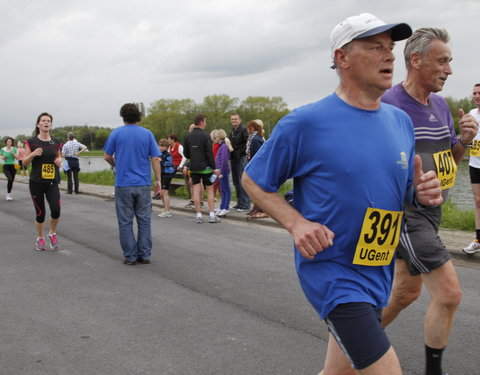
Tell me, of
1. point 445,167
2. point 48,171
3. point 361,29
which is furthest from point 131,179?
point 361,29

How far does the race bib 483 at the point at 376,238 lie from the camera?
218 cm

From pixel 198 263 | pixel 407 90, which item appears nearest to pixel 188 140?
pixel 198 263

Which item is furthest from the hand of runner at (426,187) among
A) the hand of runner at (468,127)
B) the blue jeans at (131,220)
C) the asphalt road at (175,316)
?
the blue jeans at (131,220)

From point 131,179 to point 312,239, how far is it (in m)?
5.21

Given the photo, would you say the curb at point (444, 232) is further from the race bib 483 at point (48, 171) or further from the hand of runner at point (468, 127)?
the race bib 483 at point (48, 171)

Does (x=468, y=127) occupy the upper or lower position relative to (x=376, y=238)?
upper

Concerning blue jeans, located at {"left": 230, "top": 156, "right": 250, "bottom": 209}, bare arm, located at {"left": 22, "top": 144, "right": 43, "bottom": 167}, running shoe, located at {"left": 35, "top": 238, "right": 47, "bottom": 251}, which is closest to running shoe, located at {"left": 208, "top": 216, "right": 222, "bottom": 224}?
blue jeans, located at {"left": 230, "top": 156, "right": 250, "bottom": 209}

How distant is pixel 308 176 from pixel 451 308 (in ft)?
4.48

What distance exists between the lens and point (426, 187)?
2.32m

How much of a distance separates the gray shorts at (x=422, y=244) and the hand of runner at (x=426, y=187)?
63 centimetres

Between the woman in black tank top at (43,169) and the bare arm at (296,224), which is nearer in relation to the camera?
the bare arm at (296,224)

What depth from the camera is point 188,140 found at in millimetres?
10562

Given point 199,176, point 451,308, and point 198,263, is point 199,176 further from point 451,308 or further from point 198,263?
point 451,308

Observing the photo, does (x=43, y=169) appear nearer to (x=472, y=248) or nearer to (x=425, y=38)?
(x=472, y=248)
